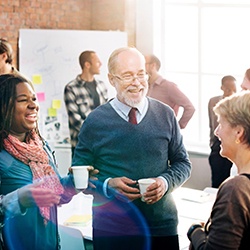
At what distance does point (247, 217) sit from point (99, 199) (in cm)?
104

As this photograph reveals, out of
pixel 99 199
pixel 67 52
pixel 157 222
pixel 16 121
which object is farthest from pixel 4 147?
pixel 67 52

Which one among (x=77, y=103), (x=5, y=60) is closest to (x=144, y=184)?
(x=5, y=60)

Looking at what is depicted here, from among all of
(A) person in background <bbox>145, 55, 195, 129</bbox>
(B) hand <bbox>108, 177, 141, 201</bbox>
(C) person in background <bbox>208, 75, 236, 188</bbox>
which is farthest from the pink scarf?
(A) person in background <bbox>145, 55, 195, 129</bbox>

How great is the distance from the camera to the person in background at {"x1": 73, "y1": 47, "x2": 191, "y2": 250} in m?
2.84

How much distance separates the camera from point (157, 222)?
2846mm

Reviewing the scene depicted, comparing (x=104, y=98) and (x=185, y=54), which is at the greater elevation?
(x=185, y=54)

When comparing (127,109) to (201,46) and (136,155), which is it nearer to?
(136,155)

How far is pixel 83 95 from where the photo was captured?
6344 mm

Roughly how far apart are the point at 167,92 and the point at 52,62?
153cm

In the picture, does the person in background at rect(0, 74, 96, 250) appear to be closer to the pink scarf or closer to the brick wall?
the pink scarf

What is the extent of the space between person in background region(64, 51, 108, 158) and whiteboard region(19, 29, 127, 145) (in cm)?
42

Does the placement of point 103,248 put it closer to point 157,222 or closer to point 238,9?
point 157,222

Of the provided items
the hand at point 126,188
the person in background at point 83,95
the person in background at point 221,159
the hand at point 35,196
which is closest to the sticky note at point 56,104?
the person in background at point 83,95

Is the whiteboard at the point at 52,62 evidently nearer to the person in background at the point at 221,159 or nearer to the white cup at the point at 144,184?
the person in background at the point at 221,159
